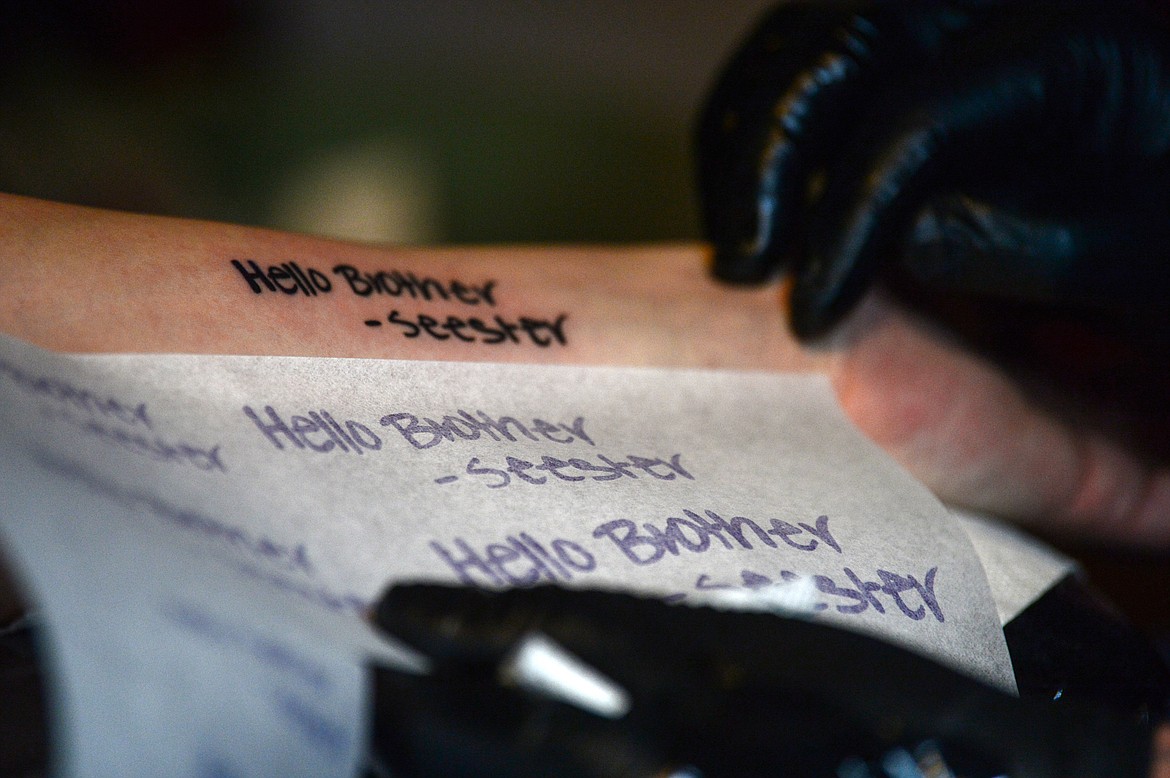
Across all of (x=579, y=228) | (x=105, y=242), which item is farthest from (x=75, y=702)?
(x=579, y=228)

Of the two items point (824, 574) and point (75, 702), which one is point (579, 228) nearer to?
point (824, 574)

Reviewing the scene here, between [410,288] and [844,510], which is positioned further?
[410,288]

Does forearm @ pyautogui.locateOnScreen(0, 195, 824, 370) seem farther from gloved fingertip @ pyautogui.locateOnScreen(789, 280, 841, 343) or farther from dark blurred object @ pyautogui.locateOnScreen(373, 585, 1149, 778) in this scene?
dark blurred object @ pyautogui.locateOnScreen(373, 585, 1149, 778)

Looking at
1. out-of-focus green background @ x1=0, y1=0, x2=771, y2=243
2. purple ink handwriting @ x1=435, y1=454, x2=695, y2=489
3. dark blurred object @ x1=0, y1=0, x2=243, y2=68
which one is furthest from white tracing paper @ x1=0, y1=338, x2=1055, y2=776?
dark blurred object @ x1=0, y1=0, x2=243, y2=68

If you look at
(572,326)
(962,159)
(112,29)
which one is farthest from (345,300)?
(112,29)

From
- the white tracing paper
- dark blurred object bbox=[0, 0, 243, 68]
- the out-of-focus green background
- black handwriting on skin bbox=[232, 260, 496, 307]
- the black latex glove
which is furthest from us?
dark blurred object bbox=[0, 0, 243, 68]

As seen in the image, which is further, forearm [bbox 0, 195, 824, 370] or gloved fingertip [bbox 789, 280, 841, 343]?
gloved fingertip [bbox 789, 280, 841, 343]
